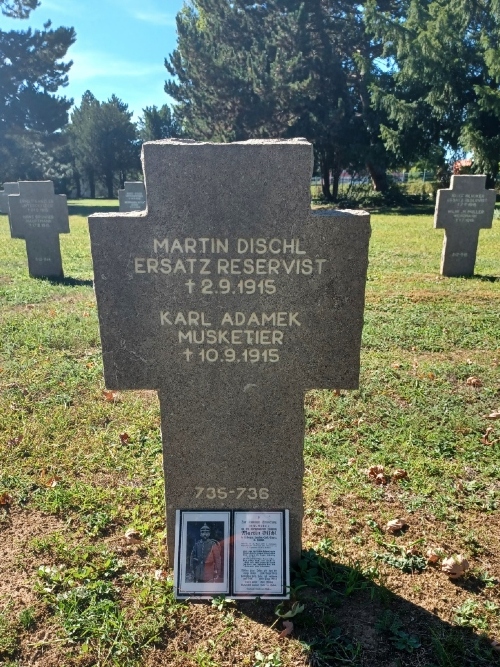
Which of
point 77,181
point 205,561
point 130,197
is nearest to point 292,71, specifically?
point 130,197

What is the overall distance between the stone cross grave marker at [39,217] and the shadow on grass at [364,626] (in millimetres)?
8735

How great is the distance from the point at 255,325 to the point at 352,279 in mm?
472

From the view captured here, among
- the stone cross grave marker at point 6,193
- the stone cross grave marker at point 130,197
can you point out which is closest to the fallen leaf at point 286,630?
the stone cross grave marker at point 130,197

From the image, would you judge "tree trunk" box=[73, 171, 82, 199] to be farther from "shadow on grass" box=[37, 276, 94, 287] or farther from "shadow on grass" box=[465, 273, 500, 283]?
"shadow on grass" box=[465, 273, 500, 283]

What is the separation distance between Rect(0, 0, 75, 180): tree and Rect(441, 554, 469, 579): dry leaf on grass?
40996 millimetres

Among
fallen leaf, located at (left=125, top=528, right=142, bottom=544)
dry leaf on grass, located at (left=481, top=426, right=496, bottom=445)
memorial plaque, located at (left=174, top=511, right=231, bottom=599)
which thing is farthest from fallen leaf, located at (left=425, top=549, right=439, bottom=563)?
fallen leaf, located at (left=125, top=528, right=142, bottom=544)

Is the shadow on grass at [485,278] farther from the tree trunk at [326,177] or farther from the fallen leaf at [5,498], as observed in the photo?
the tree trunk at [326,177]

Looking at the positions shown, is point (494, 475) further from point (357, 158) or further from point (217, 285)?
point (357, 158)

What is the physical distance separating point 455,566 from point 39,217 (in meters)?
9.31

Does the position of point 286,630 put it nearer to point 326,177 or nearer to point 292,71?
point 292,71

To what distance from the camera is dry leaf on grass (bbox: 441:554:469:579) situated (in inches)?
109

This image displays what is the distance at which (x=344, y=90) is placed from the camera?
1148 inches

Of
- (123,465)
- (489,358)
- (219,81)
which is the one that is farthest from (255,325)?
(219,81)

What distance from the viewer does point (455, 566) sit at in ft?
9.08
